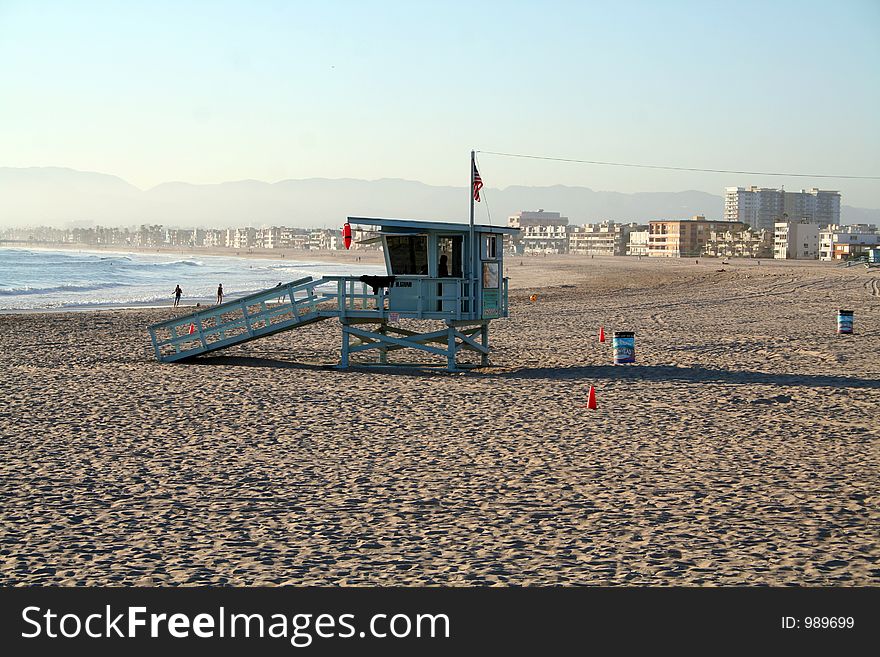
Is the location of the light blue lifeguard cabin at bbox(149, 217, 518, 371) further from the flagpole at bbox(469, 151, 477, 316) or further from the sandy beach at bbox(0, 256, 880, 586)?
the sandy beach at bbox(0, 256, 880, 586)

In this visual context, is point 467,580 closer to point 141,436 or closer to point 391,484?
point 391,484

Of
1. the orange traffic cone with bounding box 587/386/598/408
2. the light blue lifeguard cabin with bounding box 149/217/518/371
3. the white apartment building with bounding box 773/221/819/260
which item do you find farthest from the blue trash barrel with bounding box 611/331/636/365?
the white apartment building with bounding box 773/221/819/260

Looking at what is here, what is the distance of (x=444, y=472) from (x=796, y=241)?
18289 centimetres

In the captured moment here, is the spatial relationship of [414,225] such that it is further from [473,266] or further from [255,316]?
[255,316]

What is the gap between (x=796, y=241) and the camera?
183 meters

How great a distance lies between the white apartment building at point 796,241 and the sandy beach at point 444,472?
168 meters

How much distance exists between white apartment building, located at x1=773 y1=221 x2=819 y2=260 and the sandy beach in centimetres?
16754

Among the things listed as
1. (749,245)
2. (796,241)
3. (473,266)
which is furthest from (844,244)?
(473,266)

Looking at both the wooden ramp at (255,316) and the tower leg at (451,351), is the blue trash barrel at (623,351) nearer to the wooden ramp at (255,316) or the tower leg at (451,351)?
the tower leg at (451,351)

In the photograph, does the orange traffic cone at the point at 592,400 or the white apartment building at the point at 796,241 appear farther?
the white apartment building at the point at 796,241

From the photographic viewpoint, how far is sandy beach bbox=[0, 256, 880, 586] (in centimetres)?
846

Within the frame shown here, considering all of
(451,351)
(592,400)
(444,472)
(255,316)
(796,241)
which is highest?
(796,241)

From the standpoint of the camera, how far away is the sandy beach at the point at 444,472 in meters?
8.46

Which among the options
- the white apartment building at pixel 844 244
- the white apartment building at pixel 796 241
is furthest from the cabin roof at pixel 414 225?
the white apartment building at pixel 796 241
